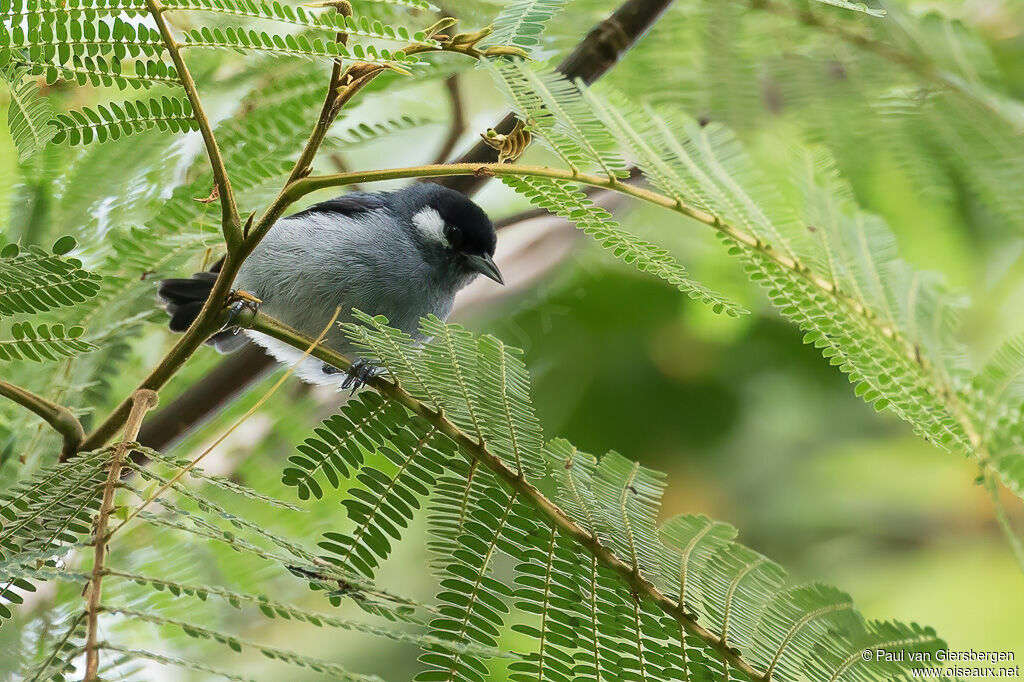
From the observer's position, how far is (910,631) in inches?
61.0

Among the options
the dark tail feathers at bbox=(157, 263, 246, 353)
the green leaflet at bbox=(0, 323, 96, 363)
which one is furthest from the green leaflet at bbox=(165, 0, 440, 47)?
the dark tail feathers at bbox=(157, 263, 246, 353)

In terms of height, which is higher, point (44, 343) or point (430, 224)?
point (44, 343)

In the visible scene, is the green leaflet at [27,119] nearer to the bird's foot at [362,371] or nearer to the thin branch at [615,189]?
the thin branch at [615,189]

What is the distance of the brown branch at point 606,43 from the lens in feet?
7.50

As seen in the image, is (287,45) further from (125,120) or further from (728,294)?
(728,294)

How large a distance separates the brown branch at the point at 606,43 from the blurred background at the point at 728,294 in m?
0.15

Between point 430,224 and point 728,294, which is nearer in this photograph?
point 728,294

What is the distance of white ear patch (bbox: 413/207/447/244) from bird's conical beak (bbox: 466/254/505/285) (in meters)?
0.12

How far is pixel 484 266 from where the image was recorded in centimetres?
337

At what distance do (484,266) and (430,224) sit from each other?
0.28 metres

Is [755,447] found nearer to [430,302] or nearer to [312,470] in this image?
[430,302]

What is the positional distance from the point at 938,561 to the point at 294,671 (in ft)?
10.5

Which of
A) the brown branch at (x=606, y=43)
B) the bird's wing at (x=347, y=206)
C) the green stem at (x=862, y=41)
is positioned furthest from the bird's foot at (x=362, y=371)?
the green stem at (x=862, y=41)

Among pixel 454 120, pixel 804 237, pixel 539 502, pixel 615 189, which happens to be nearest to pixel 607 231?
pixel 615 189
